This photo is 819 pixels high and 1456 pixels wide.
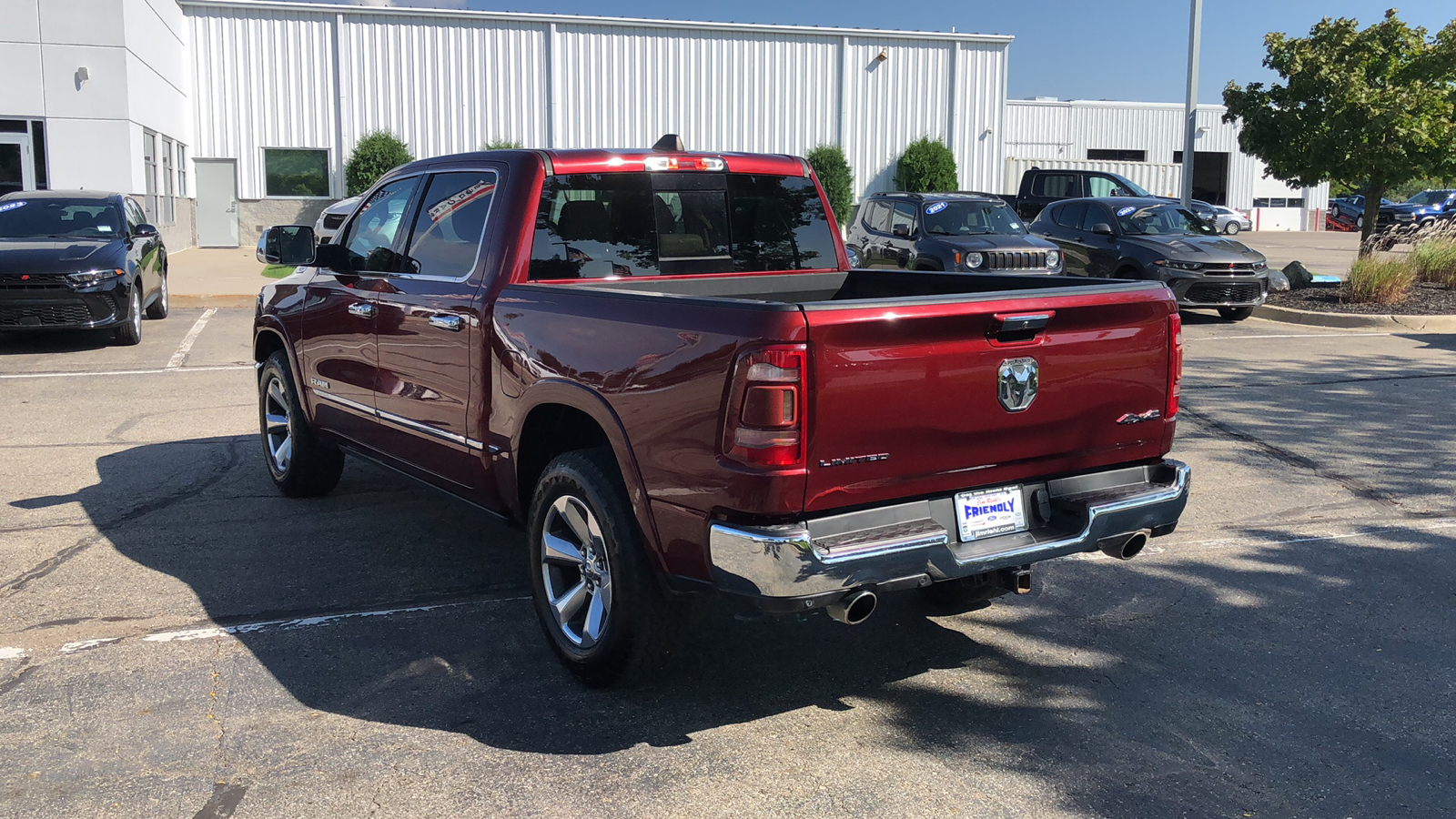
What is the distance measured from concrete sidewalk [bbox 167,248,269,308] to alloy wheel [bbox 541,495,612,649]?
1219 cm

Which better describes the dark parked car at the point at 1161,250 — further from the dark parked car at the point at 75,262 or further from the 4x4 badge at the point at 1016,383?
the dark parked car at the point at 75,262

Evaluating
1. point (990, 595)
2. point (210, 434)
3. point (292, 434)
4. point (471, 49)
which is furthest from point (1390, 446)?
point (471, 49)

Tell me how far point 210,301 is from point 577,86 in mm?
17216

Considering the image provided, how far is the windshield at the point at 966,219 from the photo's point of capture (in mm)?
15844

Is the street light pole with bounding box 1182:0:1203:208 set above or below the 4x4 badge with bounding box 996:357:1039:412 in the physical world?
above

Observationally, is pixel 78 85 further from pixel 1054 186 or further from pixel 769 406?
pixel 769 406

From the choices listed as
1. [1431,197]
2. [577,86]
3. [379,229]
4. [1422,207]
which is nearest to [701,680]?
[379,229]

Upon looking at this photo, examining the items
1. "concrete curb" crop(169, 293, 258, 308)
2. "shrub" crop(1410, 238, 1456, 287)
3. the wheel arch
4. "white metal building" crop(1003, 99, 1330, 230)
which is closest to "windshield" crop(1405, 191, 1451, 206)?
"white metal building" crop(1003, 99, 1330, 230)

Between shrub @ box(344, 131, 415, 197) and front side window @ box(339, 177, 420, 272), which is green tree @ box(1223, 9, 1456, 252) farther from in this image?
shrub @ box(344, 131, 415, 197)

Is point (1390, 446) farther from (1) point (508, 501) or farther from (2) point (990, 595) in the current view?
(1) point (508, 501)

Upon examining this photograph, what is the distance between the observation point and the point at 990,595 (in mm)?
5043

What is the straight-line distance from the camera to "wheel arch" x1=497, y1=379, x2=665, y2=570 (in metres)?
3.81

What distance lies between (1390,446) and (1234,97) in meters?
13.2

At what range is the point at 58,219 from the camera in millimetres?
13359
